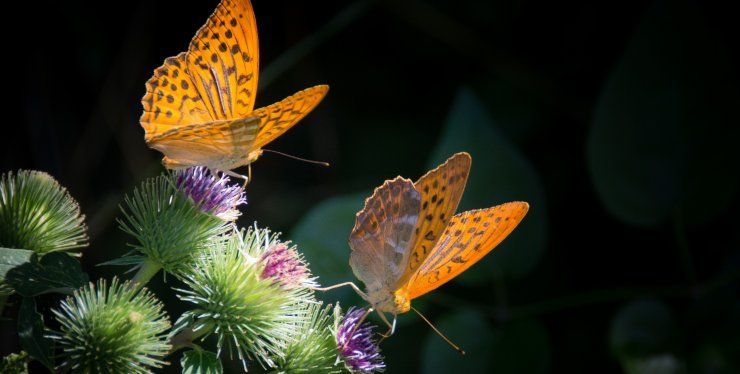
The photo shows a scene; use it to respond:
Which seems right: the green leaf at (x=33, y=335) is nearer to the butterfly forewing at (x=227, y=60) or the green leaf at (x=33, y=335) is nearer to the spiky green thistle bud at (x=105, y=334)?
the spiky green thistle bud at (x=105, y=334)

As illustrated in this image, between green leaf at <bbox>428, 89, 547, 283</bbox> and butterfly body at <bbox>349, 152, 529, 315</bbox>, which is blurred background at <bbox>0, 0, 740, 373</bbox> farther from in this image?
butterfly body at <bbox>349, 152, 529, 315</bbox>

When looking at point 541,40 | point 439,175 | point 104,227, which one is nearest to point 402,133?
point 541,40

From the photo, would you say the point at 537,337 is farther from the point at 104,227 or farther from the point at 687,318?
the point at 104,227

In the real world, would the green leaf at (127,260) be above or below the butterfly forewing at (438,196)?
below

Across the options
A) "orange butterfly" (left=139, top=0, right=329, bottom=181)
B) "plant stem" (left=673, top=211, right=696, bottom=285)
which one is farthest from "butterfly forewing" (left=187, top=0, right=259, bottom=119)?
"plant stem" (left=673, top=211, right=696, bottom=285)

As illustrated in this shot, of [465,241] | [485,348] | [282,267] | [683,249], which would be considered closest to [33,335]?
[282,267]

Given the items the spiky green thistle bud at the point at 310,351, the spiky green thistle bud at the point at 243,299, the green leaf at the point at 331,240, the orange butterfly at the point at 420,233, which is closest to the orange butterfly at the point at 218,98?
the spiky green thistle bud at the point at 243,299

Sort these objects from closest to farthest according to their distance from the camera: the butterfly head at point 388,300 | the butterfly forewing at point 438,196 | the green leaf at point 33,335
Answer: the green leaf at point 33,335 < the butterfly forewing at point 438,196 < the butterfly head at point 388,300

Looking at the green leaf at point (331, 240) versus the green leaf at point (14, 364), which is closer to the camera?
the green leaf at point (14, 364)

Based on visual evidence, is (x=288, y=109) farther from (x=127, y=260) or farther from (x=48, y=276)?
(x=48, y=276)
